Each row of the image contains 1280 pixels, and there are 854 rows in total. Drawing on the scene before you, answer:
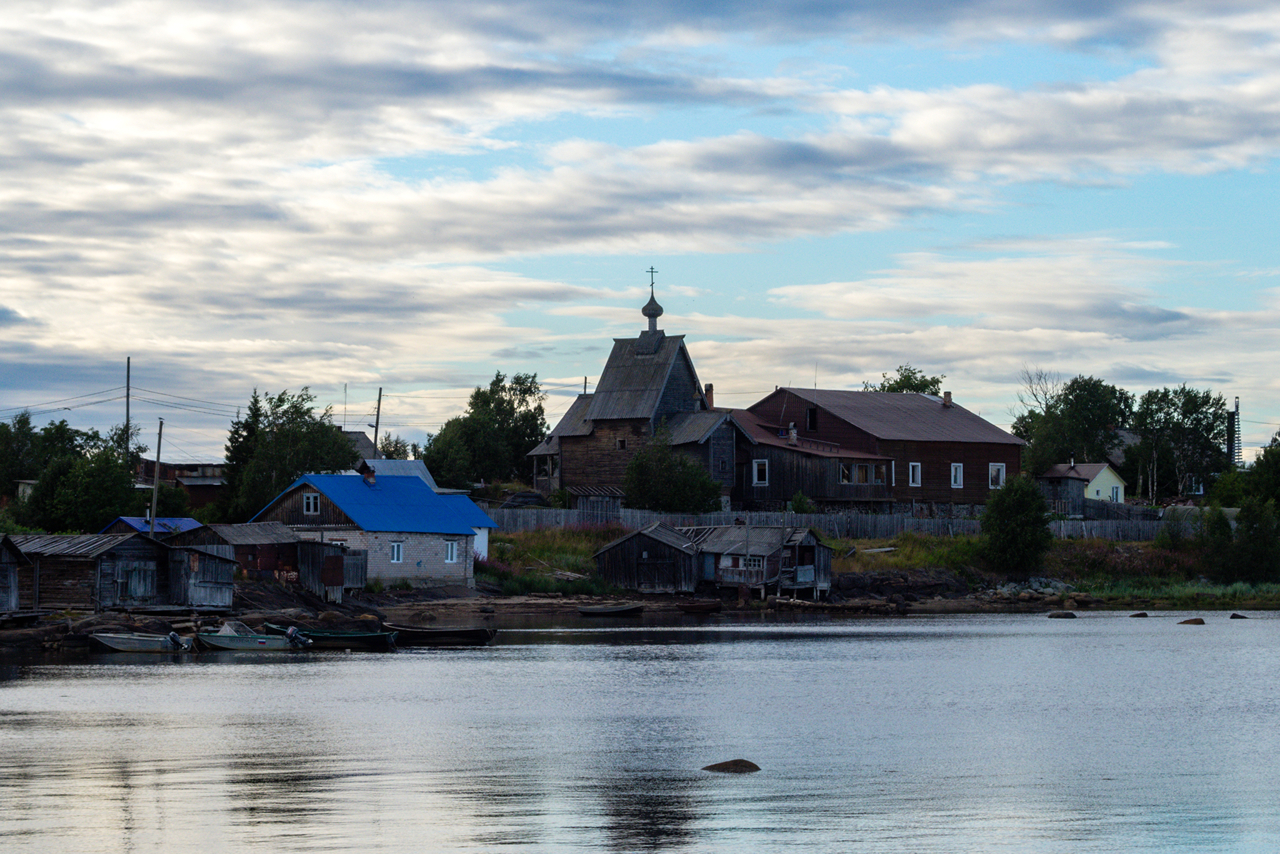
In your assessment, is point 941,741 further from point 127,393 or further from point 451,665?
point 127,393

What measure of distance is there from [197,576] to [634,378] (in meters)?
43.5

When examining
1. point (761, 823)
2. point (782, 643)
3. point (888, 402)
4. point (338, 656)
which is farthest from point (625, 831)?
point (888, 402)

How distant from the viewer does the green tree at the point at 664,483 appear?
87812 mm

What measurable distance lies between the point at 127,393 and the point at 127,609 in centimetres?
3675

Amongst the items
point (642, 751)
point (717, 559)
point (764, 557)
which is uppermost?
point (764, 557)

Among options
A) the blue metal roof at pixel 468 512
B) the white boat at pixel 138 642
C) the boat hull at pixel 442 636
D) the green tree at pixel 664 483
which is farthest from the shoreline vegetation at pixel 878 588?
the white boat at pixel 138 642

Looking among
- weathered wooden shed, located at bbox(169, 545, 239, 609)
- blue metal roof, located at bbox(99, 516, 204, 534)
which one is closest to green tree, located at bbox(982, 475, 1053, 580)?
blue metal roof, located at bbox(99, 516, 204, 534)

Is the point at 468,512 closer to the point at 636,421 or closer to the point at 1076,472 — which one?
the point at 636,421

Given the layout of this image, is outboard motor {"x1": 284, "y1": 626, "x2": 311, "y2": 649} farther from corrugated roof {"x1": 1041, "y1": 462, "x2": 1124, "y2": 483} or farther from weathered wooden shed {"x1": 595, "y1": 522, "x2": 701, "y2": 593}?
corrugated roof {"x1": 1041, "y1": 462, "x2": 1124, "y2": 483}

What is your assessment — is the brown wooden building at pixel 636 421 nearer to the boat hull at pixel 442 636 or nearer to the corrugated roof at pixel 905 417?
the corrugated roof at pixel 905 417

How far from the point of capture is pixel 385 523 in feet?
237

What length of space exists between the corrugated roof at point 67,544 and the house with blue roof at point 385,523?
13614mm

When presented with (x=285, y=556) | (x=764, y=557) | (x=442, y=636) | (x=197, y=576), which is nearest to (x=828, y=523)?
(x=764, y=557)

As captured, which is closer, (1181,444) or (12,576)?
(12,576)
